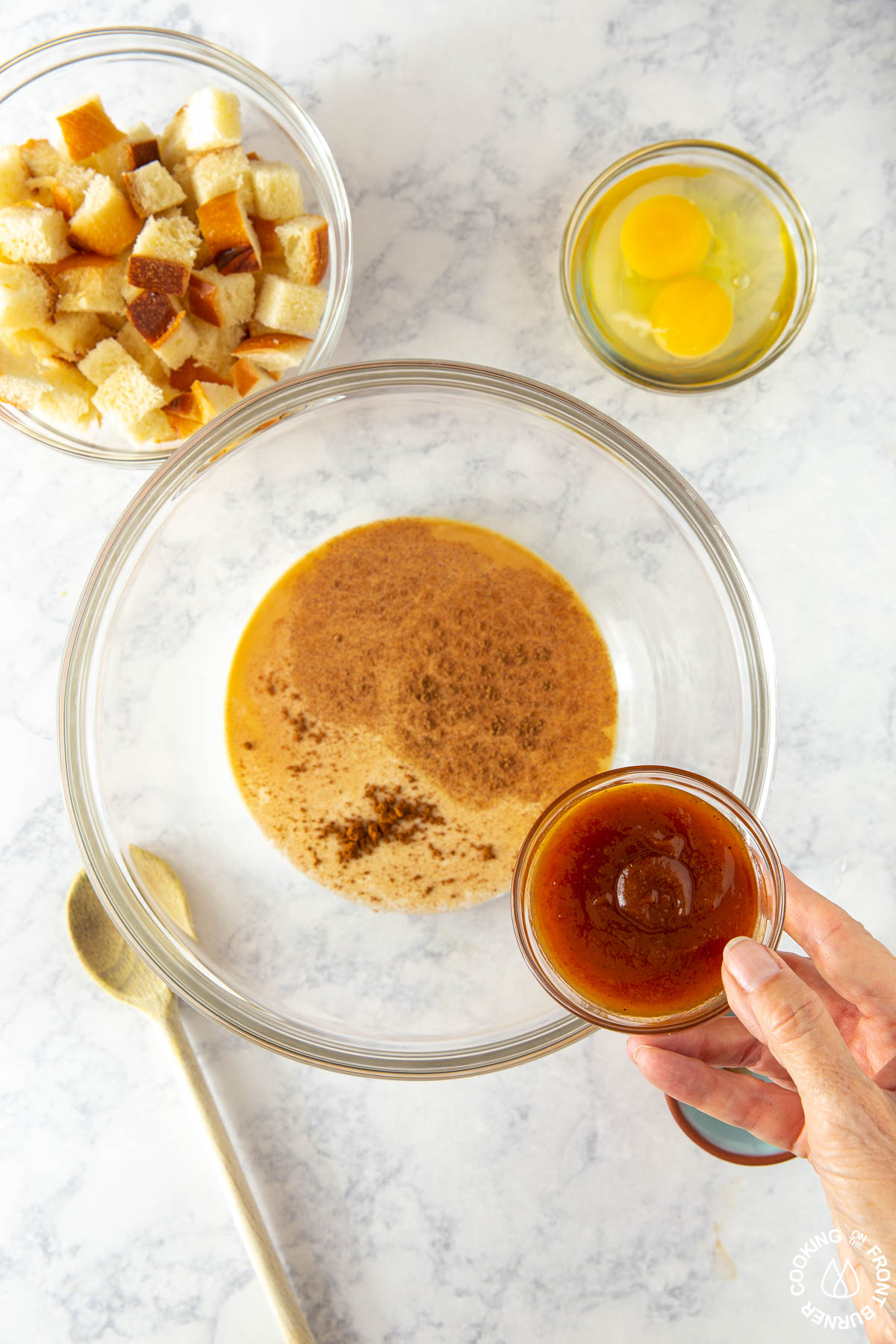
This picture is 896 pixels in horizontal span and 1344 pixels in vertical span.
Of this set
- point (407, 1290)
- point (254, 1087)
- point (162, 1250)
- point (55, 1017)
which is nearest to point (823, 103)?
point (254, 1087)

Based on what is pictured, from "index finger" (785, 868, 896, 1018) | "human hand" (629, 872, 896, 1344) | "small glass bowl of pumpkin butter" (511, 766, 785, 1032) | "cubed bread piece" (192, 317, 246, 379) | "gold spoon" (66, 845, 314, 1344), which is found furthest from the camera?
"gold spoon" (66, 845, 314, 1344)

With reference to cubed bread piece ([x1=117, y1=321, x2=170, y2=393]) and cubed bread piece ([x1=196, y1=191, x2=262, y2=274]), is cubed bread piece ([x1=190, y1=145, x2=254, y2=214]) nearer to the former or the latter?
cubed bread piece ([x1=196, y1=191, x2=262, y2=274])

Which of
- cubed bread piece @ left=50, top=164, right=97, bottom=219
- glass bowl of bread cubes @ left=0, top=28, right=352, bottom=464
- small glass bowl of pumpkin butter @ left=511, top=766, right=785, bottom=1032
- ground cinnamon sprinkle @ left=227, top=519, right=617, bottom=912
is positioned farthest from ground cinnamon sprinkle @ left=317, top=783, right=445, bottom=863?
cubed bread piece @ left=50, top=164, right=97, bottom=219

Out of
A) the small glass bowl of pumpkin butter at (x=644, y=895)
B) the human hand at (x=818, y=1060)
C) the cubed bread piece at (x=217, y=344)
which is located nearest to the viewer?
the human hand at (x=818, y=1060)

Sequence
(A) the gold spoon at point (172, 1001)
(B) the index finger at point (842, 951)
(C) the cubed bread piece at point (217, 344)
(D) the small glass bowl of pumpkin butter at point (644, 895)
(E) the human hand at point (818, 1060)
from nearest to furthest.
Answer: (E) the human hand at point (818, 1060) < (D) the small glass bowl of pumpkin butter at point (644, 895) < (B) the index finger at point (842, 951) < (C) the cubed bread piece at point (217, 344) < (A) the gold spoon at point (172, 1001)

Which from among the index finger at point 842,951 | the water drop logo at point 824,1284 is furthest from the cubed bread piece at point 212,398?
the water drop logo at point 824,1284

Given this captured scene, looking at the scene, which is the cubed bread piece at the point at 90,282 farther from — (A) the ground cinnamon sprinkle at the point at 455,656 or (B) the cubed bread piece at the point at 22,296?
(A) the ground cinnamon sprinkle at the point at 455,656
